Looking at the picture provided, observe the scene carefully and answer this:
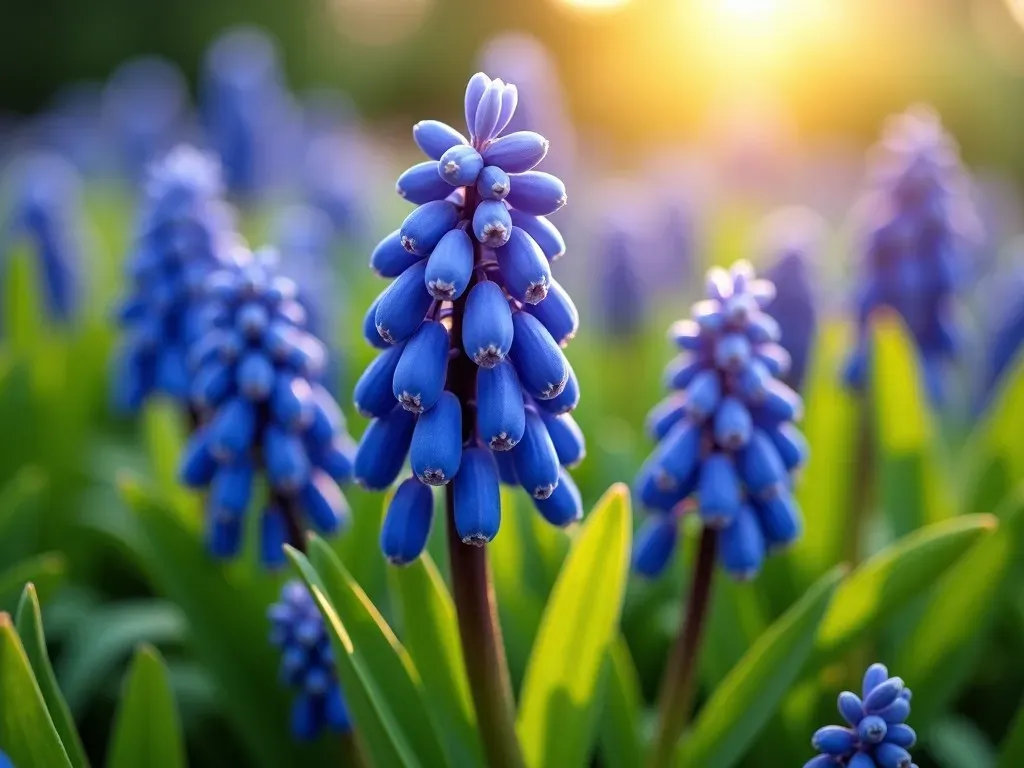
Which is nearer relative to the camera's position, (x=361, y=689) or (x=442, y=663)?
(x=361, y=689)

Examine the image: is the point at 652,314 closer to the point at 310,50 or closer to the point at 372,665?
the point at 372,665

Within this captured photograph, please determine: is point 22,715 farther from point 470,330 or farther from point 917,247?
point 917,247

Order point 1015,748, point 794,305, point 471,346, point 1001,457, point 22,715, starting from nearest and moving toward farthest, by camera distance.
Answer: point 471,346
point 22,715
point 1015,748
point 1001,457
point 794,305

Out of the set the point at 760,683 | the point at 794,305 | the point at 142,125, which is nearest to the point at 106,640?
the point at 760,683

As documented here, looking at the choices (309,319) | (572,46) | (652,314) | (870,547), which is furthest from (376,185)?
(572,46)

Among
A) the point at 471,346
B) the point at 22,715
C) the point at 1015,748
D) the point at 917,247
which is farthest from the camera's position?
the point at 917,247
